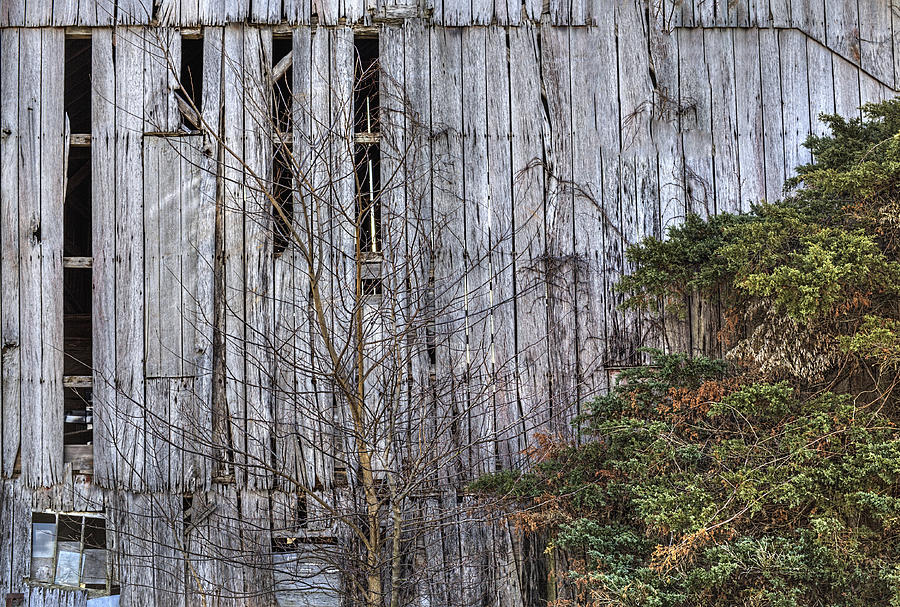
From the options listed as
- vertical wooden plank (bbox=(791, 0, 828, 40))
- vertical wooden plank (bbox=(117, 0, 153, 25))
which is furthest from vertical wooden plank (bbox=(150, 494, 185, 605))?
vertical wooden plank (bbox=(791, 0, 828, 40))

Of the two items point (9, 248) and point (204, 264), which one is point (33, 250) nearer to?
point (9, 248)

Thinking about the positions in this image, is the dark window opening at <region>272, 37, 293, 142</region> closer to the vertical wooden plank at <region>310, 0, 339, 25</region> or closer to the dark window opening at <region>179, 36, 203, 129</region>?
the vertical wooden plank at <region>310, 0, 339, 25</region>

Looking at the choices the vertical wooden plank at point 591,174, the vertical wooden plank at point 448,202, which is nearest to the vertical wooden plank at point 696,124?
the vertical wooden plank at point 591,174

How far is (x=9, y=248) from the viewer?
614 centimetres

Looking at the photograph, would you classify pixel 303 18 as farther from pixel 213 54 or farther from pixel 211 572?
pixel 211 572

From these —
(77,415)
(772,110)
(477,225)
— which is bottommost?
(77,415)

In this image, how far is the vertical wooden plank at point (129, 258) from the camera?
6.03 metres

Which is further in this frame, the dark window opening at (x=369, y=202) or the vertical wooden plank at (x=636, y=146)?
the vertical wooden plank at (x=636, y=146)

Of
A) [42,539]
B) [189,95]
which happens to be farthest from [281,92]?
[42,539]

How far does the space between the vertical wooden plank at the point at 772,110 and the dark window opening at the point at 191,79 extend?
444 centimetres

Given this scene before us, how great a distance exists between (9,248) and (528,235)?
13.4ft

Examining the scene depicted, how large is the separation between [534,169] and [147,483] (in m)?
3.87

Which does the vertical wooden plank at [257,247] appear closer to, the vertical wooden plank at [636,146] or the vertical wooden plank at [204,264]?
the vertical wooden plank at [204,264]

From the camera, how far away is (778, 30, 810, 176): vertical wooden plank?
6.42m
